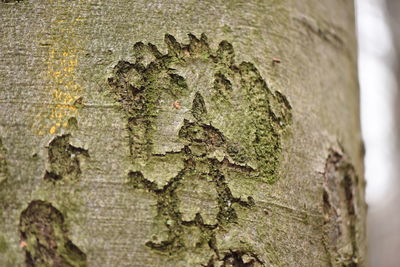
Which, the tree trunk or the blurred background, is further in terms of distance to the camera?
the blurred background

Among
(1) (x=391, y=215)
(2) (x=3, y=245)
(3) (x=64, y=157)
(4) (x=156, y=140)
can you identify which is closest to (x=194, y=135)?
(4) (x=156, y=140)

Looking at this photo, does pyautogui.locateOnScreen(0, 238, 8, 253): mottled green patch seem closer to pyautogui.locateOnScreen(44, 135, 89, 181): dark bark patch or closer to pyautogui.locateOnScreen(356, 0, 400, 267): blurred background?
pyautogui.locateOnScreen(44, 135, 89, 181): dark bark patch

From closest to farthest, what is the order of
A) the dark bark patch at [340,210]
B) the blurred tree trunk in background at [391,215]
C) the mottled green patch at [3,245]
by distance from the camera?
the mottled green patch at [3,245], the dark bark patch at [340,210], the blurred tree trunk in background at [391,215]

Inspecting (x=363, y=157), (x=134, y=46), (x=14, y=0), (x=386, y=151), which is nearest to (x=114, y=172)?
(x=134, y=46)

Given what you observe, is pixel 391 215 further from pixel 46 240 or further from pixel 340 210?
pixel 46 240

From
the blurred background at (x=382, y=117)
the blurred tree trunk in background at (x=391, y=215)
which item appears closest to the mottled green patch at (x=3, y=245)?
the blurred background at (x=382, y=117)

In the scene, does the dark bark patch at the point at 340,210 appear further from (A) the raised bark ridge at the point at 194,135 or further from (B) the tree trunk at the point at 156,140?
(A) the raised bark ridge at the point at 194,135

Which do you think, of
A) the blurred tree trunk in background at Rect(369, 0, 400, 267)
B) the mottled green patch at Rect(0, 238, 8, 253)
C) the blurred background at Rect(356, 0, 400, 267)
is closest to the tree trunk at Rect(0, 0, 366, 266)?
the mottled green patch at Rect(0, 238, 8, 253)
